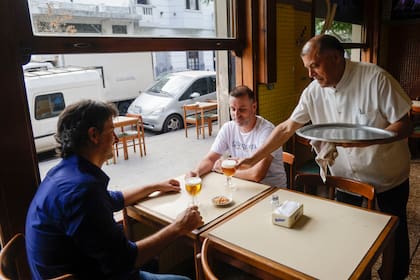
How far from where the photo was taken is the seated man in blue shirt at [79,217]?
112cm

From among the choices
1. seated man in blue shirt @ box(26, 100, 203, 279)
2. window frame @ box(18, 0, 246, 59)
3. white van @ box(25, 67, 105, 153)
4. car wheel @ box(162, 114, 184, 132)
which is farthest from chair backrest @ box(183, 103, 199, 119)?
seated man in blue shirt @ box(26, 100, 203, 279)

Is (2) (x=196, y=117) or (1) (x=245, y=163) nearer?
(1) (x=245, y=163)

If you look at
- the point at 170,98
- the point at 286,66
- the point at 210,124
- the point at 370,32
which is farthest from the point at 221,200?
the point at 370,32

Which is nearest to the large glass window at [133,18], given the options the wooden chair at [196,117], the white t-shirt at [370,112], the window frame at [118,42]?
the window frame at [118,42]

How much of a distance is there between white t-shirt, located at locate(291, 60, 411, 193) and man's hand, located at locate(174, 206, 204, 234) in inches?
37.5

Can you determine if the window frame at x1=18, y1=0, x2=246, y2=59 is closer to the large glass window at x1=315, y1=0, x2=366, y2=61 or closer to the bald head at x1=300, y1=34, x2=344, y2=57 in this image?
the bald head at x1=300, y1=34, x2=344, y2=57

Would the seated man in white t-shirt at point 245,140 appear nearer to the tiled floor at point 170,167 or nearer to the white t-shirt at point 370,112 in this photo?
the white t-shirt at point 370,112

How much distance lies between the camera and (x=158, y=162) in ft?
10.1

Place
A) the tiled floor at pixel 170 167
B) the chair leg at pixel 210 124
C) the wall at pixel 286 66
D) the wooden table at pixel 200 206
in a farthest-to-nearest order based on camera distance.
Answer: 1. the chair leg at pixel 210 124
2. the wall at pixel 286 66
3. the tiled floor at pixel 170 167
4. the wooden table at pixel 200 206

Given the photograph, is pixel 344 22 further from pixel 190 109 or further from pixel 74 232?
pixel 74 232

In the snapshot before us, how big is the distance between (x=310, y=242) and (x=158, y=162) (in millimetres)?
1997

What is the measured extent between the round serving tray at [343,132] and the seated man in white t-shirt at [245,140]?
42 cm

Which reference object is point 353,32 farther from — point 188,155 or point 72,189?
point 72,189

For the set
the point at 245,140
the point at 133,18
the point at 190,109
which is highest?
the point at 133,18
